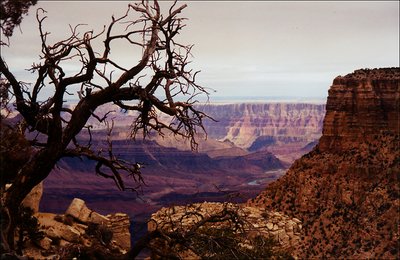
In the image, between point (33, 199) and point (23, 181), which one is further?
point (33, 199)

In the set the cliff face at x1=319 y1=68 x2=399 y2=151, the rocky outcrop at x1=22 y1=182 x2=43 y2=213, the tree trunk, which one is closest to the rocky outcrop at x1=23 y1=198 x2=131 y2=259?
the rocky outcrop at x1=22 y1=182 x2=43 y2=213

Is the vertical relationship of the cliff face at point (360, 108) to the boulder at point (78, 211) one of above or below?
above

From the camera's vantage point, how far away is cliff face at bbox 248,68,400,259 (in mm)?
50062

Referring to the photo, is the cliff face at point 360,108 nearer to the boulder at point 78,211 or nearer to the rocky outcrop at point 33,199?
the boulder at point 78,211

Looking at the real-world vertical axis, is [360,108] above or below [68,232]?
above

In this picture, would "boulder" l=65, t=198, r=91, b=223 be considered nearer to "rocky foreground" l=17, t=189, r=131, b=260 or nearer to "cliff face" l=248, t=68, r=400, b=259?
"rocky foreground" l=17, t=189, r=131, b=260

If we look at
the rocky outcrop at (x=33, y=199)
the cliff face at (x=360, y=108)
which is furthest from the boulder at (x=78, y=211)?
the cliff face at (x=360, y=108)

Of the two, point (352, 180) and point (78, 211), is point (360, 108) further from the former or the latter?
point (78, 211)

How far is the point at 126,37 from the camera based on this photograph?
8820mm

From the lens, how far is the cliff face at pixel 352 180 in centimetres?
5006

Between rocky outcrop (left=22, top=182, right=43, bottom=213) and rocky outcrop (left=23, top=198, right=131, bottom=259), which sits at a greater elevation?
rocky outcrop (left=22, top=182, right=43, bottom=213)

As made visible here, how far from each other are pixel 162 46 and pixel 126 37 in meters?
0.76

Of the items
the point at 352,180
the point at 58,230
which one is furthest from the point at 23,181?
the point at 352,180

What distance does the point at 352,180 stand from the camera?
59.5 metres
